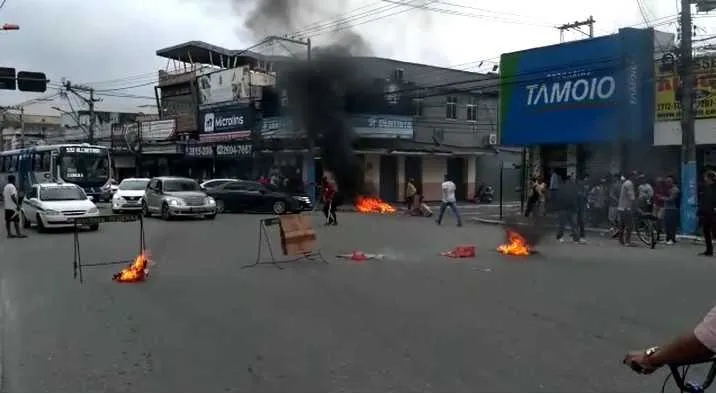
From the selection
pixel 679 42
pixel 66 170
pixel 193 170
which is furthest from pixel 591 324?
pixel 193 170

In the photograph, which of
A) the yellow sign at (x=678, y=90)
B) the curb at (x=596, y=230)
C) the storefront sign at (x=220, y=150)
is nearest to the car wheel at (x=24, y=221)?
the storefront sign at (x=220, y=150)

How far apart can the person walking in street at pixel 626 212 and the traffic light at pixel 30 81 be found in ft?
51.0

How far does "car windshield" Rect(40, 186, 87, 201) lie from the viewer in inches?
751

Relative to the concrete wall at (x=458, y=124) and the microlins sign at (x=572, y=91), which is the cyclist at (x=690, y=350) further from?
the concrete wall at (x=458, y=124)

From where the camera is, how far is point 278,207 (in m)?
Result: 26.2

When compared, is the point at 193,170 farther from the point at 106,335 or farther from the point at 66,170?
the point at 106,335

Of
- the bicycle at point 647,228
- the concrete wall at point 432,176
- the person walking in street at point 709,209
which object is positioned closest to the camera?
the person walking in street at point 709,209

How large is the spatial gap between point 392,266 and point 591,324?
4.91m

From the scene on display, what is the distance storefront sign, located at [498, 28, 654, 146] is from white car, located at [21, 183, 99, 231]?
1476 centimetres

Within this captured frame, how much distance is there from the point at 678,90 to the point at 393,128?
13.5 m

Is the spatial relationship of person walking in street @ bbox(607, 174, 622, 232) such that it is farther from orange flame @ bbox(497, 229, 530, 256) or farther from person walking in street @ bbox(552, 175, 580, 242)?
orange flame @ bbox(497, 229, 530, 256)

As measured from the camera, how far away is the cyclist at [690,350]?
8.36 feet

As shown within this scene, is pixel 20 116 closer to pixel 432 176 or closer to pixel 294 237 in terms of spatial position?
pixel 432 176

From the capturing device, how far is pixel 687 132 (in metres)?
17.5
